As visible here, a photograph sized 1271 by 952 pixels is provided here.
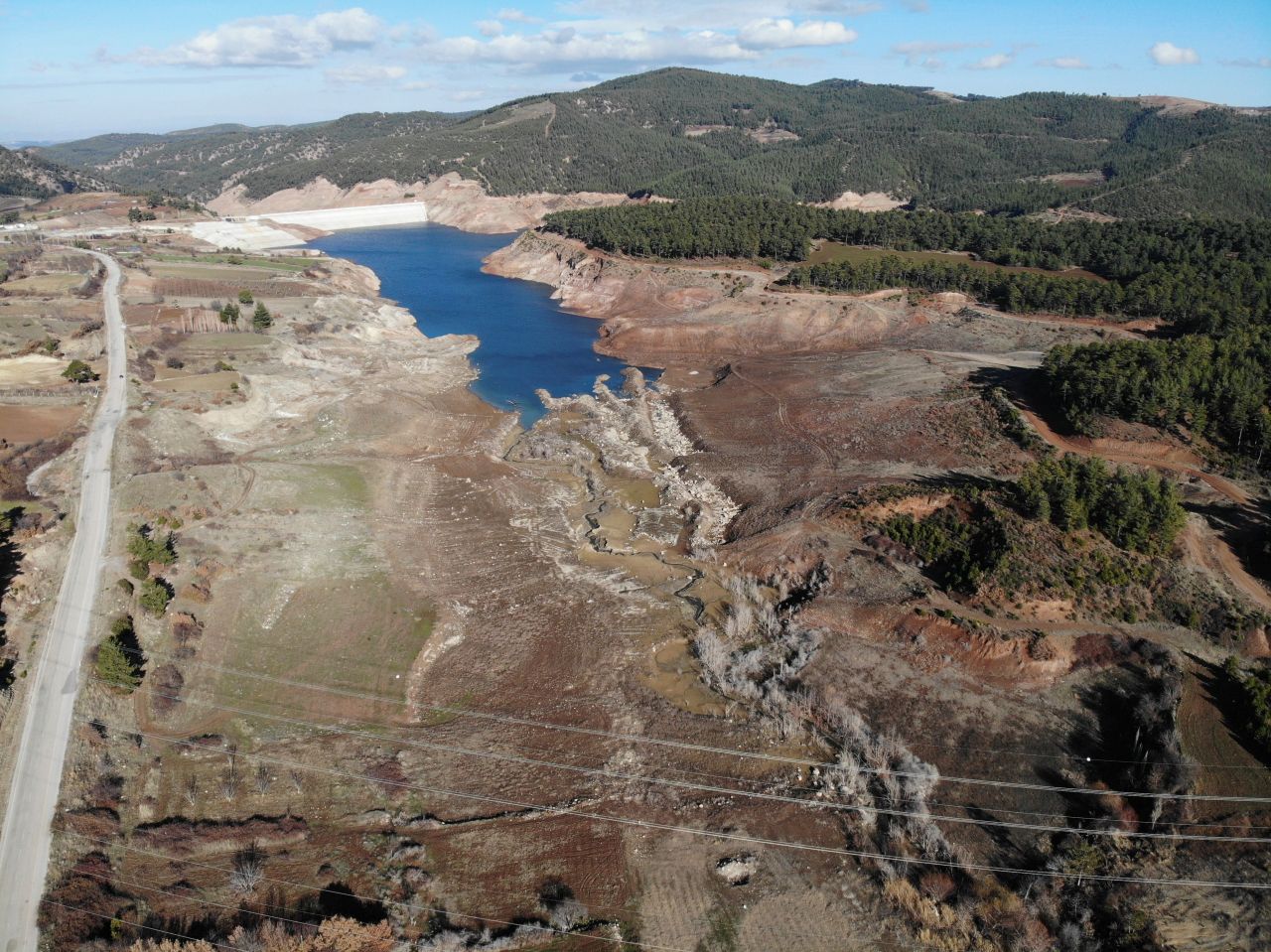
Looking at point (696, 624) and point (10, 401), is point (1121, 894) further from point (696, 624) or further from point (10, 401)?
point (10, 401)

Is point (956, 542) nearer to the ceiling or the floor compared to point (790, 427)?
nearer to the floor

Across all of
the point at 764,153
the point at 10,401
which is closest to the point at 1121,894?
the point at 10,401

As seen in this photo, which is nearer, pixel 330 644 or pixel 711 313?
pixel 330 644

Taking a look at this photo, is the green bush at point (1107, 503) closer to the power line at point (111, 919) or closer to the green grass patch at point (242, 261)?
the power line at point (111, 919)

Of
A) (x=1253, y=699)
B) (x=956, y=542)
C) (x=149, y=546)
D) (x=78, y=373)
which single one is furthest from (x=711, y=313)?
(x=1253, y=699)

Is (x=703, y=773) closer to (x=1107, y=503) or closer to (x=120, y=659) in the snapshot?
(x=120, y=659)

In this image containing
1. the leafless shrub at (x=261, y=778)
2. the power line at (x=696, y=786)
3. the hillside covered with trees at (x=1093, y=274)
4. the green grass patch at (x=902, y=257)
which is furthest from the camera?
the green grass patch at (x=902, y=257)

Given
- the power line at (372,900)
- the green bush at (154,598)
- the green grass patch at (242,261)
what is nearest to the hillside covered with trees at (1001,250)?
the green grass patch at (242,261)
